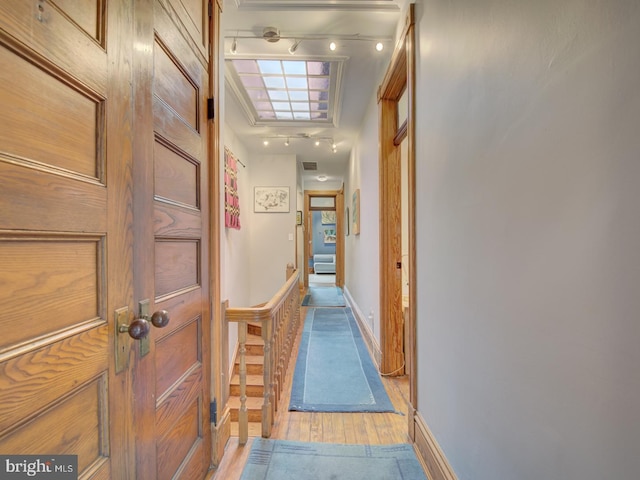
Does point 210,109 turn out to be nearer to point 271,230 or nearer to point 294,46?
Answer: point 294,46

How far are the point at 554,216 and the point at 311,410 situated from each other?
203 cm

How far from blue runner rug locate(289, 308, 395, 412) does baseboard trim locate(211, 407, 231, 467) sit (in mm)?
659

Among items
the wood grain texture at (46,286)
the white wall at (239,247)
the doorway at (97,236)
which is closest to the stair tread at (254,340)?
the white wall at (239,247)

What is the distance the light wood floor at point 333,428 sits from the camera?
5.78ft

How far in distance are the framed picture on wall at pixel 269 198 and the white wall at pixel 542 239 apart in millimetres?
4075

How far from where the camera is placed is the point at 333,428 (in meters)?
1.99

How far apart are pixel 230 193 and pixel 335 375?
2.47 m

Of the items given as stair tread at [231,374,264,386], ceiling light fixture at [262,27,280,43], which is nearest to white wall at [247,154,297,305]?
stair tread at [231,374,264,386]

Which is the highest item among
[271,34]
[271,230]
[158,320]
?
[271,34]

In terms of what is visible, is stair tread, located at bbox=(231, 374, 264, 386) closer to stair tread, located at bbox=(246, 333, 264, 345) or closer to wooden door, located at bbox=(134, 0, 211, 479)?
stair tread, located at bbox=(246, 333, 264, 345)

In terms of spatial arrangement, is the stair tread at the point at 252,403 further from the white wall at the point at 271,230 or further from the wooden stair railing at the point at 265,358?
the white wall at the point at 271,230

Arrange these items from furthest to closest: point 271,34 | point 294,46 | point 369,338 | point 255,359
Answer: point 255,359 < point 369,338 < point 294,46 < point 271,34

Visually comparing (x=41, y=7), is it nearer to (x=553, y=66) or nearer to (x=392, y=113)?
(x=553, y=66)

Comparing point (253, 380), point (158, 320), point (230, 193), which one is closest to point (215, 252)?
point (158, 320)
